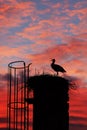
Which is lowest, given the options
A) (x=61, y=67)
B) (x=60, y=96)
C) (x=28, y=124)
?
(x=28, y=124)

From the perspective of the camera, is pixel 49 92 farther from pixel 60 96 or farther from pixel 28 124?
pixel 28 124

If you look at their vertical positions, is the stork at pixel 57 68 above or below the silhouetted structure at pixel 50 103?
above

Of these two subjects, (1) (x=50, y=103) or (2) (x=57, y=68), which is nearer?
(1) (x=50, y=103)

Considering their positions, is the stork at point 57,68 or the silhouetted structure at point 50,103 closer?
the silhouetted structure at point 50,103

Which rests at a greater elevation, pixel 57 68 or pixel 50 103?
pixel 57 68

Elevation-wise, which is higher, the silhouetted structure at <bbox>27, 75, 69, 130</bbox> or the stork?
the stork

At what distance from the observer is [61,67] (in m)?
18.9

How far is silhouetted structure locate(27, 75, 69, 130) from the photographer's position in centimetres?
1551

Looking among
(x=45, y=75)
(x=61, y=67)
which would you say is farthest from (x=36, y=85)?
(x=61, y=67)

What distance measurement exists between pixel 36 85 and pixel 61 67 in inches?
117

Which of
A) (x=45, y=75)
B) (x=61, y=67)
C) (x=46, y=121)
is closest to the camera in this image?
(x=46, y=121)

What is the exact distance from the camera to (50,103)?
1579 cm

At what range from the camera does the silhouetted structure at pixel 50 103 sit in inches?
611

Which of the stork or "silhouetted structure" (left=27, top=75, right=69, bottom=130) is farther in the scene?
the stork
